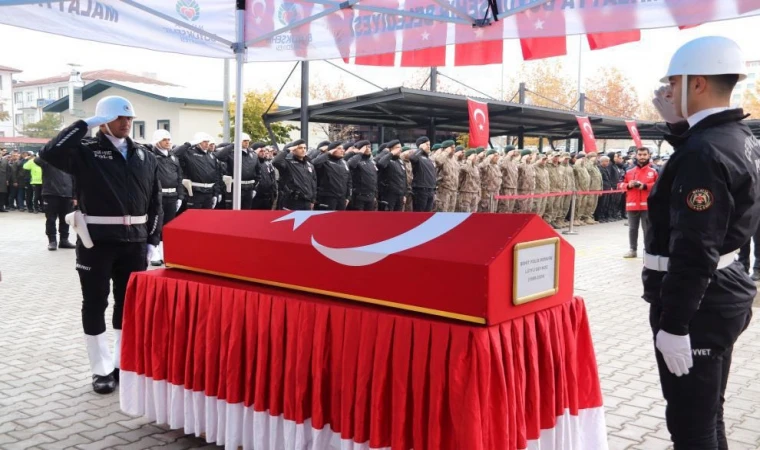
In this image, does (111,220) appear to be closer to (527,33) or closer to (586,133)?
(527,33)

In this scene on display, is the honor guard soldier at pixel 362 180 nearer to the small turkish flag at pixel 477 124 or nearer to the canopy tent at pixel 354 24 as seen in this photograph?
the small turkish flag at pixel 477 124

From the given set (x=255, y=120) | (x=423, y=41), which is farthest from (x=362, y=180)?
(x=255, y=120)

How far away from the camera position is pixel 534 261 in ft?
8.96

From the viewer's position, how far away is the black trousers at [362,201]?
13.3m

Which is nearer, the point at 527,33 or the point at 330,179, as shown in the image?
the point at 527,33

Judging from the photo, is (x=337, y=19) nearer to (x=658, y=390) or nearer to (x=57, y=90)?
(x=658, y=390)

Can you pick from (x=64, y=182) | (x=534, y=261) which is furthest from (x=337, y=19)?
(x=64, y=182)

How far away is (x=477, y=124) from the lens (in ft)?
44.7

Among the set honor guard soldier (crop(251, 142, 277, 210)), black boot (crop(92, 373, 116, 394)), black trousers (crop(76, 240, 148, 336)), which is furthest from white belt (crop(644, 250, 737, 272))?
honor guard soldier (crop(251, 142, 277, 210))

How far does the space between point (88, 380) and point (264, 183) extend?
25.9ft

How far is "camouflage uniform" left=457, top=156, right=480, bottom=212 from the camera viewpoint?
15719 mm

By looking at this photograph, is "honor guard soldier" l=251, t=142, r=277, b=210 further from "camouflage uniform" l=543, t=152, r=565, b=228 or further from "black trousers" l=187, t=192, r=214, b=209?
"camouflage uniform" l=543, t=152, r=565, b=228

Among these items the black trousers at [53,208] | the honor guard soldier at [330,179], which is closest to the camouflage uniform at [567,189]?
the honor guard soldier at [330,179]

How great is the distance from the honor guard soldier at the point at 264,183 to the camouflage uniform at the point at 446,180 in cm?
452
